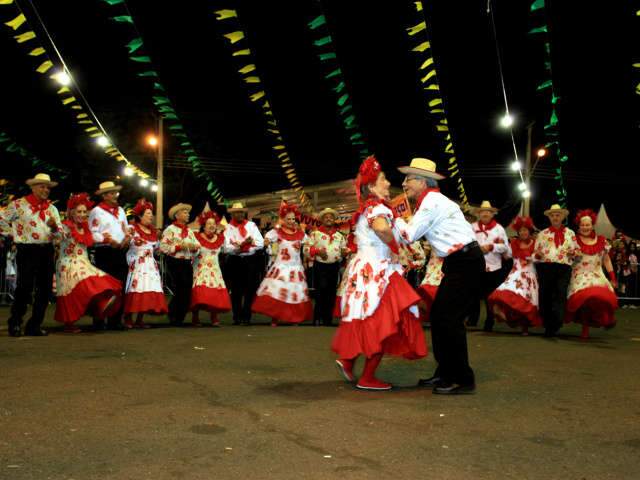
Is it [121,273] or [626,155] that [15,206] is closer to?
[121,273]

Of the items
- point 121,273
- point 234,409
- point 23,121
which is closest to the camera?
point 234,409

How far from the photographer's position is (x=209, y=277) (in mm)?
11766

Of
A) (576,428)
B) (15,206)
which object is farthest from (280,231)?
(576,428)

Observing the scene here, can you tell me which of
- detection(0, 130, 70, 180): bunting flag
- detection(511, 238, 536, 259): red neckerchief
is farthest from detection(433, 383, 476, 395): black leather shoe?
detection(0, 130, 70, 180): bunting flag

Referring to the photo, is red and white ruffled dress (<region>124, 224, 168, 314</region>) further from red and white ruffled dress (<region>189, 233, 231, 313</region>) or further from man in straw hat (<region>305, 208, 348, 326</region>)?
man in straw hat (<region>305, 208, 348, 326</region>)

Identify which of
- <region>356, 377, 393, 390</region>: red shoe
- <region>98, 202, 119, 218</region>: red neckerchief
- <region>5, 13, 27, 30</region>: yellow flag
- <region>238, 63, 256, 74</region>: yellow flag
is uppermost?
<region>238, 63, 256, 74</region>: yellow flag

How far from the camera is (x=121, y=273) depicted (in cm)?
1091

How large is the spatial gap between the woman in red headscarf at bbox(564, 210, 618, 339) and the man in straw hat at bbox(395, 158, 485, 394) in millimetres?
4907

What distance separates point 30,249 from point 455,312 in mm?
5999

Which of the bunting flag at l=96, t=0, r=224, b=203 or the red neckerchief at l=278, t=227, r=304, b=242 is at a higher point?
the bunting flag at l=96, t=0, r=224, b=203

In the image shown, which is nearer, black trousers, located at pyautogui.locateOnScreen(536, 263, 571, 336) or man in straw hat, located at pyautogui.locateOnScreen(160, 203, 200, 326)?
black trousers, located at pyautogui.locateOnScreen(536, 263, 571, 336)

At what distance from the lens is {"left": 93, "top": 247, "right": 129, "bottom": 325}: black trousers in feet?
35.3

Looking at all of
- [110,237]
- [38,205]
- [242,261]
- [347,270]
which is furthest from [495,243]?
[38,205]

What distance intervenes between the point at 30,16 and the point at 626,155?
2871cm
